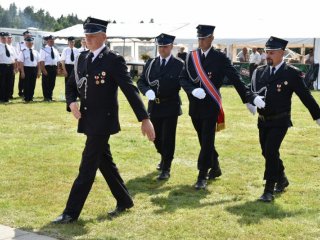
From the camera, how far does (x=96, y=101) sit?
18.2ft

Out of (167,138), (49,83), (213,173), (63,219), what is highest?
(167,138)

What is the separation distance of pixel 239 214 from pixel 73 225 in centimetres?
184

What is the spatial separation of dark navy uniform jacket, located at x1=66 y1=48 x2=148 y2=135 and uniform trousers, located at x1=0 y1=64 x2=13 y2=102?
489 inches

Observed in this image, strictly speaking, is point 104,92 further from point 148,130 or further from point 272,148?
point 272,148

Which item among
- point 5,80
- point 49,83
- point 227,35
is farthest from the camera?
point 227,35

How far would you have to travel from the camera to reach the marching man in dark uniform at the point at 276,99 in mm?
6570

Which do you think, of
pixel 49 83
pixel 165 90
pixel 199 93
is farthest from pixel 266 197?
pixel 49 83

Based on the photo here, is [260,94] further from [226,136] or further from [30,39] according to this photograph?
[30,39]

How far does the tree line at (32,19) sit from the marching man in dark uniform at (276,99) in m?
103

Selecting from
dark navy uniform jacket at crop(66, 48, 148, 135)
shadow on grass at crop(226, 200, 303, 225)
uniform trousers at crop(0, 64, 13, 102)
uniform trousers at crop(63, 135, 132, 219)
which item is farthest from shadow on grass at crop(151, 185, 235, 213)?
uniform trousers at crop(0, 64, 13, 102)

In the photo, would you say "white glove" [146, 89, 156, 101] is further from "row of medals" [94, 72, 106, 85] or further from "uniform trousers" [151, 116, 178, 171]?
"row of medals" [94, 72, 106, 85]

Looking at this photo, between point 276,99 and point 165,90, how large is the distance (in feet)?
6.08

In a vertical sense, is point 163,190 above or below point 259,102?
below

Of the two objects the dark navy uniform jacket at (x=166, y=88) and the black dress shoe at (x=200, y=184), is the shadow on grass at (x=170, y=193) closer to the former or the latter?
the black dress shoe at (x=200, y=184)
